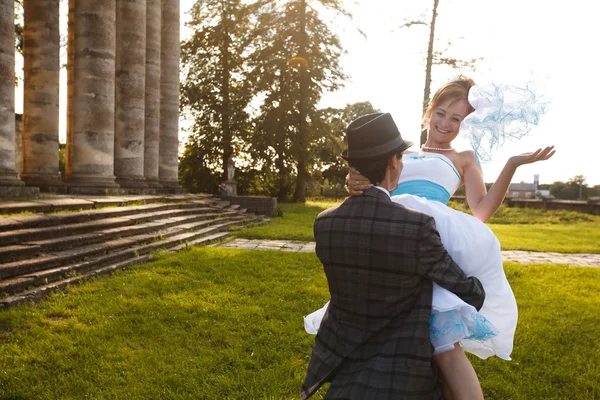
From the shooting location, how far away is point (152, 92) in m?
19.0

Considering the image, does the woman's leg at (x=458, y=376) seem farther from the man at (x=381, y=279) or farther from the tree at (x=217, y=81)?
the tree at (x=217, y=81)

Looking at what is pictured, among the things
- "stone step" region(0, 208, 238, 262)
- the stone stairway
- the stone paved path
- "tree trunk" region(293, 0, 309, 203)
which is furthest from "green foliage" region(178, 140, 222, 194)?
the stone paved path

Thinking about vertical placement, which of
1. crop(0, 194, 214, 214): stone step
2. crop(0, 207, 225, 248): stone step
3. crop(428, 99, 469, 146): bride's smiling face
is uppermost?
crop(428, 99, 469, 146): bride's smiling face

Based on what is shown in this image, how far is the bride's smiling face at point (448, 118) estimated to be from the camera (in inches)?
110

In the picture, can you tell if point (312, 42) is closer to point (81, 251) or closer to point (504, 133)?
point (81, 251)

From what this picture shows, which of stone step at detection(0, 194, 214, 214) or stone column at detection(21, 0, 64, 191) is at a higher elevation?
stone column at detection(21, 0, 64, 191)

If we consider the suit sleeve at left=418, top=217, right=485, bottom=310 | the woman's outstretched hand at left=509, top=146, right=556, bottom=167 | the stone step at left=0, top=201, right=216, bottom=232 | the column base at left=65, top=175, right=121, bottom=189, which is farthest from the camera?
the column base at left=65, top=175, right=121, bottom=189

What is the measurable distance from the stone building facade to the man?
37.4 feet

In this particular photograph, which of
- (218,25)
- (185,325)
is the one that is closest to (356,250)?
(185,325)

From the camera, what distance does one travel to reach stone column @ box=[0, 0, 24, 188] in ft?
35.3

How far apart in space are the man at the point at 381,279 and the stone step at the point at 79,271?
5023 mm

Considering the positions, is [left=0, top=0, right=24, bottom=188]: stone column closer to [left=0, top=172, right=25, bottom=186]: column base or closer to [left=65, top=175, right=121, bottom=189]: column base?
[left=0, top=172, right=25, bottom=186]: column base

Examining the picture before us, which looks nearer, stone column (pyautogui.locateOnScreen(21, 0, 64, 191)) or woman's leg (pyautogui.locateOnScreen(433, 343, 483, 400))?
woman's leg (pyautogui.locateOnScreen(433, 343, 483, 400))

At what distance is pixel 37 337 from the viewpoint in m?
4.68
